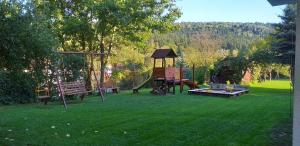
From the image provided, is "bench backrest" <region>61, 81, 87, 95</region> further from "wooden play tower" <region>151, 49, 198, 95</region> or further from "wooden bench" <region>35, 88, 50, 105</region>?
"wooden play tower" <region>151, 49, 198, 95</region>

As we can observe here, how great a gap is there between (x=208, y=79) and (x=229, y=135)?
65.4 feet

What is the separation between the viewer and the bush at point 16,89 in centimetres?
1392

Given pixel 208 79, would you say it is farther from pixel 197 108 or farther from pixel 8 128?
pixel 8 128

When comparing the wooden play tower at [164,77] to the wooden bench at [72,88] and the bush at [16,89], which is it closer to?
the wooden bench at [72,88]

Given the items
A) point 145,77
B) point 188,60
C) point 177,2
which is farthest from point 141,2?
point 188,60

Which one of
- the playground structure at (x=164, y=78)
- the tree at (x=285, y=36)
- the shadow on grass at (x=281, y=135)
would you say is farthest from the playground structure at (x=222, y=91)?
the shadow on grass at (x=281, y=135)

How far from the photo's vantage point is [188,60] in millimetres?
30734

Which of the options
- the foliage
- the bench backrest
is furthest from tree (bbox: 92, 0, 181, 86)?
the foliage

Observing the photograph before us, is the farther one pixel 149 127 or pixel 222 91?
pixel 222 91

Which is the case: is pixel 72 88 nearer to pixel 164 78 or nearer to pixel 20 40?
pixel 164 78

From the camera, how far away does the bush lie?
13.9m

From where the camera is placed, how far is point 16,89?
564 inches

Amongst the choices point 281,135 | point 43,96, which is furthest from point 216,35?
point 281,135

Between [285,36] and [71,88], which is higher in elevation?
[285,36]
